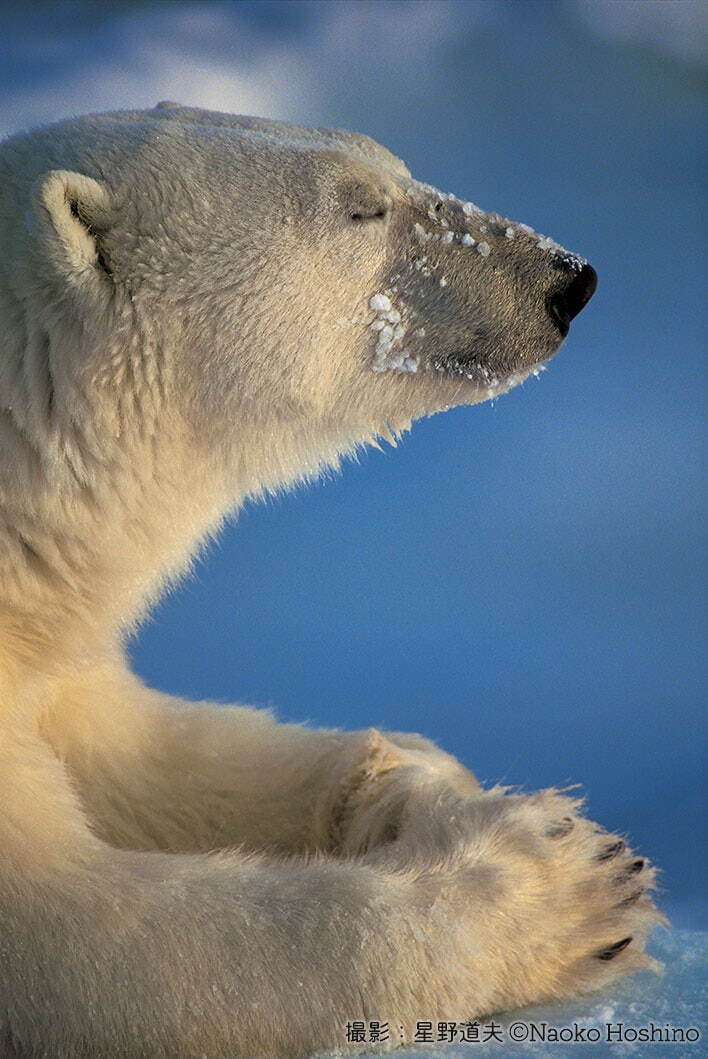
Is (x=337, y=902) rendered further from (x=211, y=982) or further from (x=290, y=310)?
(x=290, y=310)

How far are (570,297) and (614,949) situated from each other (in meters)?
1.15

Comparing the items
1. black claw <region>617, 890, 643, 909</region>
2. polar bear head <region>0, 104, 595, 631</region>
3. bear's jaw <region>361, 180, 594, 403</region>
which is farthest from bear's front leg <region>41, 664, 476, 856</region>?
bear's jaw <region>361, 180, 594, 403</region>

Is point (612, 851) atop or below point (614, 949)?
atop

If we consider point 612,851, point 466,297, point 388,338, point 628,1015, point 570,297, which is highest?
point 570,297

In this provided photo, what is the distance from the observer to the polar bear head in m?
2.16

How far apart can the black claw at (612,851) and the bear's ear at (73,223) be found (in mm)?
1262

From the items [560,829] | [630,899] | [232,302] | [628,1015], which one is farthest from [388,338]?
[628,1015]

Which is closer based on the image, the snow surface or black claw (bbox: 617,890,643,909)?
the snow surface

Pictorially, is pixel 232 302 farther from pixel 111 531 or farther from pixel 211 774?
pixel 211 774

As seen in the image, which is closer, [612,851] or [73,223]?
[73,223]

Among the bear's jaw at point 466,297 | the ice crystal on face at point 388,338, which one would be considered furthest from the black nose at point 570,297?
the ice crystal on face at point 388,338

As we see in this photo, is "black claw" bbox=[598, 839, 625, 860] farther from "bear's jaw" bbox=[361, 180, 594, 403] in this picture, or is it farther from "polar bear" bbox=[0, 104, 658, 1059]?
"bear's jaw" bbox=[361, 180, 594, 403]

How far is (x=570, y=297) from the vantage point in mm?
2535

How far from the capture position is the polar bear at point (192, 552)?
196 cm
